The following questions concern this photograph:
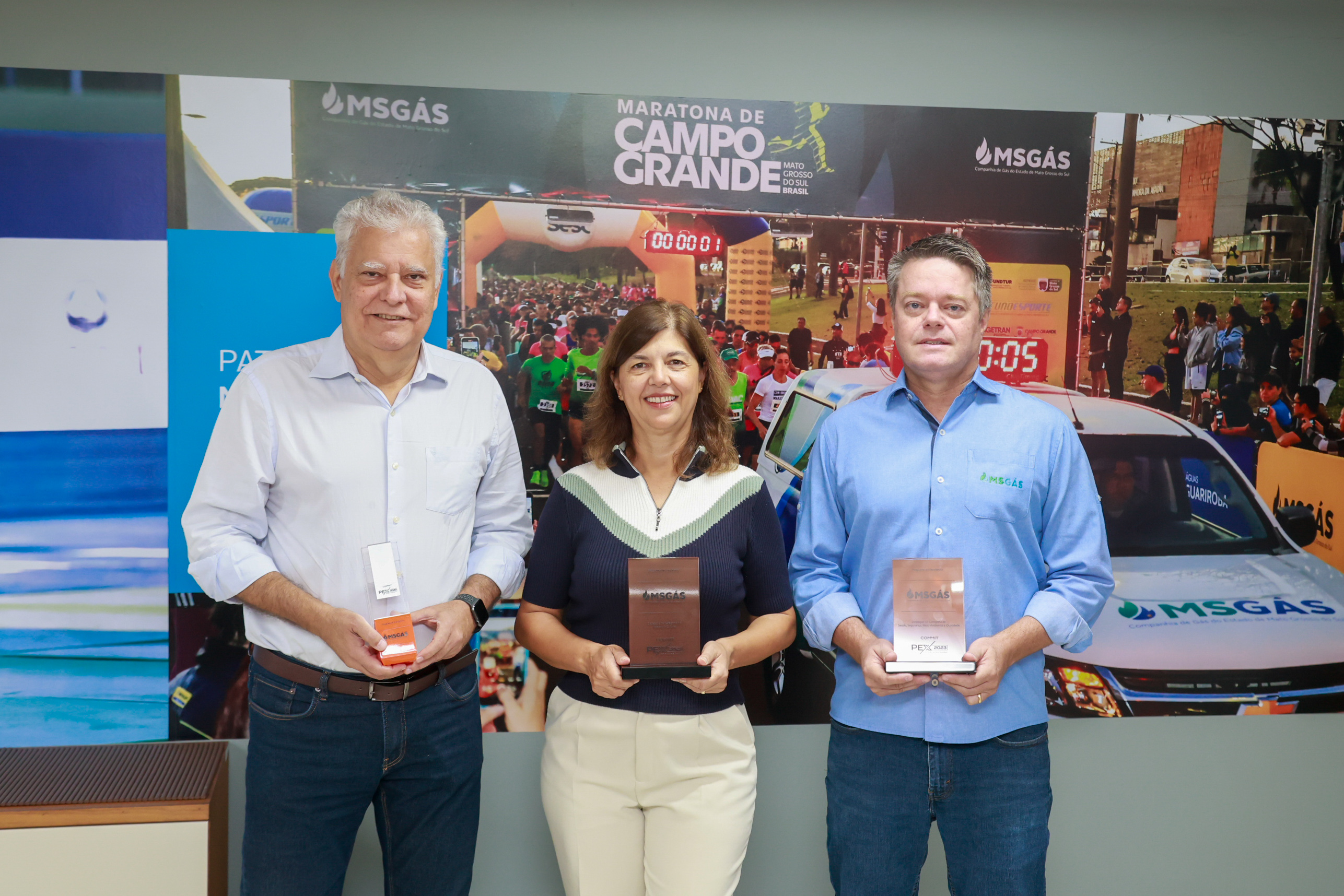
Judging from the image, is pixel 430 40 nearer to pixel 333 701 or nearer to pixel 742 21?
pixel 742 21

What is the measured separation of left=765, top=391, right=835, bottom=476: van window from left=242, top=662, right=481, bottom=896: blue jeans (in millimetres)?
1200

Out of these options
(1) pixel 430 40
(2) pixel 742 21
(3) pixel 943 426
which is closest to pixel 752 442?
(3) pixel 943 426

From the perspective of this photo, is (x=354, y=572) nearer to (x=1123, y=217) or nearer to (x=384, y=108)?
(x=384, y=108)

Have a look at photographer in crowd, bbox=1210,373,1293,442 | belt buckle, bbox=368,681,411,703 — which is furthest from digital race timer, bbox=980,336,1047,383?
belt buckle, bbox=368,681,411,703

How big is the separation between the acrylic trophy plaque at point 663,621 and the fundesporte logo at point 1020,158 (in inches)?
69.8

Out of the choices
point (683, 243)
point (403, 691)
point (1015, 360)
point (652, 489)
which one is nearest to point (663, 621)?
point (652, 489)

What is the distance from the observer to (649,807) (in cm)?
194

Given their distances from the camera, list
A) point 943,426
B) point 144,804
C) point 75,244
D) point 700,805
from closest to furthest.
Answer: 1. point 700,805
2. point 943,426
3. point 144,804
4. point 75,244

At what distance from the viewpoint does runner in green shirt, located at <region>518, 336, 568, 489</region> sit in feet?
8.85

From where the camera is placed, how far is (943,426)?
6.73 feet

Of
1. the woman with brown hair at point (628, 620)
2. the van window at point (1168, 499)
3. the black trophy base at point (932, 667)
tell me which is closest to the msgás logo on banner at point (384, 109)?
the woman with brown hair at point (628, 620)

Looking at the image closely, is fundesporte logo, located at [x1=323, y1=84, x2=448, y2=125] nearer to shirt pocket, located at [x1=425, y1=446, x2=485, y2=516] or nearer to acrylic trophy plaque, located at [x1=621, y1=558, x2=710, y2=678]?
shirt pocket, located at [x1=425, y1=446, x2=485, y2=516]

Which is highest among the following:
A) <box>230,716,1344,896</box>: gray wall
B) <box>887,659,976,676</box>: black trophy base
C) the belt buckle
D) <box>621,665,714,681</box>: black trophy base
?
<box>887,659,976,676</box>: black trophy base

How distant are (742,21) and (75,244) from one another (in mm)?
2109
